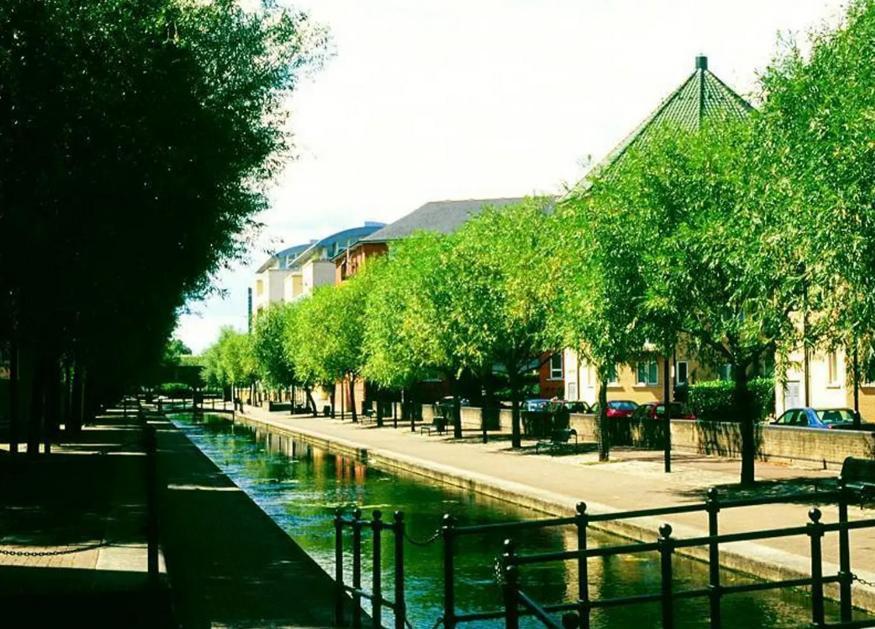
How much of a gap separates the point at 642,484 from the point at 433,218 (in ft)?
266

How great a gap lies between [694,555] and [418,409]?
55.7m

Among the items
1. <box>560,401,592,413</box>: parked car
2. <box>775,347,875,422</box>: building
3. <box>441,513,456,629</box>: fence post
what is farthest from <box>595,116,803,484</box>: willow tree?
<box>560,401,592,413</box>: parked car

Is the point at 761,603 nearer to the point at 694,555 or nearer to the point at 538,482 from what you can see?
the point at 694,555

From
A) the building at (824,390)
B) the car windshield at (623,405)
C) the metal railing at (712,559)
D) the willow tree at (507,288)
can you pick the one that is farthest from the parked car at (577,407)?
the metal railing at (712,559)

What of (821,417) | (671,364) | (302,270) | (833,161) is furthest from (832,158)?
(302,270)

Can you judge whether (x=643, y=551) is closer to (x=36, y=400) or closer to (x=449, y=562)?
(x=449, y=562)

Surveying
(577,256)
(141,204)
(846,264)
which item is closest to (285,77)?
(577,256)

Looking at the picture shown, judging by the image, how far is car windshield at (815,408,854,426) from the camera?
35250 mm

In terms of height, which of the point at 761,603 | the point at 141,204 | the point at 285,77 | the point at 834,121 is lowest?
the point at 761,603

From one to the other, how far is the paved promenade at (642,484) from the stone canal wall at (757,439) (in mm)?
608

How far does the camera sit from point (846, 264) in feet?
55.8

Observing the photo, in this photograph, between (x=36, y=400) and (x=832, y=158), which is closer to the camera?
(x=832, y=158)

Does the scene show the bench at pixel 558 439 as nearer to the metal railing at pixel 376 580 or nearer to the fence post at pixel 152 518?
the metal railing at pixel 376 580

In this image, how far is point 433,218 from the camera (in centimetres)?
10644
